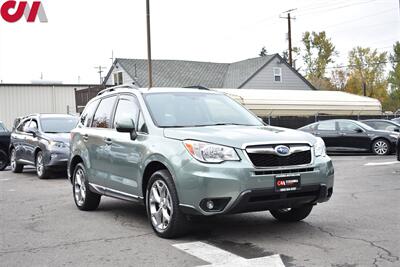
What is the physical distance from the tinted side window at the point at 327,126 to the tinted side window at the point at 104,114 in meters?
13.8

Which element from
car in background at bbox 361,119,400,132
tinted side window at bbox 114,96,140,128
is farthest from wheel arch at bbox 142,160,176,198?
car in background at bbox 361,119,400,132

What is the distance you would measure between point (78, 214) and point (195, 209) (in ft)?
10.1

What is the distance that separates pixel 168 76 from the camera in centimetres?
4084

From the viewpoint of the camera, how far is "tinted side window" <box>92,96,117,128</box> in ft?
26.6

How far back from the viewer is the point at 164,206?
636cm

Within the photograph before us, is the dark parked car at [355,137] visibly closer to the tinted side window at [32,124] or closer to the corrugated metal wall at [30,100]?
the tinted side window at [32,124]

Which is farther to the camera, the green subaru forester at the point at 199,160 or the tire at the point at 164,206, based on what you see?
the tire at the point at 164,206

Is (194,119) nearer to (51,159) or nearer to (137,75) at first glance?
(51,159)

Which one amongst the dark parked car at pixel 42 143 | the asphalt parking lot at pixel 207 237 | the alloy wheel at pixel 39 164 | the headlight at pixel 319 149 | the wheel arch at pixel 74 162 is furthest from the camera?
the alloy wheel at pixel 39 164

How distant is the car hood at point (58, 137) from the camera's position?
45.3 feet

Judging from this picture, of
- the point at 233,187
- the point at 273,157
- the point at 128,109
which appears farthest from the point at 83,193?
the point at 273,157

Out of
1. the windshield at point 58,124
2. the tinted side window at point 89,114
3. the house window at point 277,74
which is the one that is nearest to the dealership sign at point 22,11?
the windshield at point 58,124

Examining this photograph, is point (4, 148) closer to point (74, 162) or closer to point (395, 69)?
point (74, 162)

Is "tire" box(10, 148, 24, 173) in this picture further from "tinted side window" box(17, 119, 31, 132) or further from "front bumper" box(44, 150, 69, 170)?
"front bumper" box(44, 150, 69, 170)
